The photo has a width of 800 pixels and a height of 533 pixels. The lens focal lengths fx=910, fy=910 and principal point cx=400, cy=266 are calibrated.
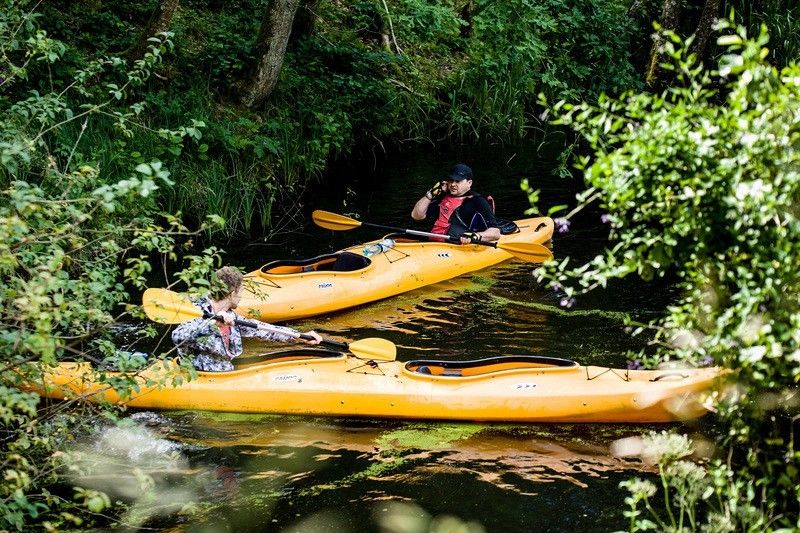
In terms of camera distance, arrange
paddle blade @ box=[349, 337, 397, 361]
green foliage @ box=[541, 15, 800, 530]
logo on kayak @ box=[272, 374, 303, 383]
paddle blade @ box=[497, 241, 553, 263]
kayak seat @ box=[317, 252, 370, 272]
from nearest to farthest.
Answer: green foliage @ box=[541, 15, 800, 530] → logo on kayak @ box=[272, 374, 303, 383] → paddle blade @ box=[349, 337, 397, 361] → kayak seat @ box=[317, 252, 370, 272] → paddle blade @ box=[497, 241, 553, 263]

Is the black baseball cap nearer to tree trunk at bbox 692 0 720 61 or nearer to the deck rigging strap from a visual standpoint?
the deck rigging strap

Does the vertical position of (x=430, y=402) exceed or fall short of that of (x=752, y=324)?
it falls short

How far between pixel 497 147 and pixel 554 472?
887 centimetres

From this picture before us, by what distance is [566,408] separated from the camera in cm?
581

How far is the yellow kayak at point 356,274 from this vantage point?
7.62 metres

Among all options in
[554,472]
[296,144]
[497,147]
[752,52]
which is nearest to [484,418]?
[554,472]

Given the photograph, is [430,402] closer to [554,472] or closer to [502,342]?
[554,472]

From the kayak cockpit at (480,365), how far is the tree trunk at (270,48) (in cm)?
522

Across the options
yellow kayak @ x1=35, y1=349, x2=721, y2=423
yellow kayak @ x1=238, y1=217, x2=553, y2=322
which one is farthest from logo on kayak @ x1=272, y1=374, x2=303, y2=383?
yellow kayak @ x1=238, y1=217, x2=553, y2=322

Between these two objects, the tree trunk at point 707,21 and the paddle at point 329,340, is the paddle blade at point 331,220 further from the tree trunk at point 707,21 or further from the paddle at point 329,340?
the tree trunk at point 707,21

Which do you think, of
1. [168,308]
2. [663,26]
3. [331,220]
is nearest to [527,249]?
[331,220]

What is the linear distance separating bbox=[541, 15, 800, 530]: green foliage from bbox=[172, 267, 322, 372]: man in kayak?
9.48 feet

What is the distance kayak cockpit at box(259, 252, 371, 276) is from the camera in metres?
7.95

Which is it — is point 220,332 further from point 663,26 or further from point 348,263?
point 663,26
